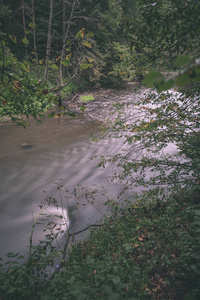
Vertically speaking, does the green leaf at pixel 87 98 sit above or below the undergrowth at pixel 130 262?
above

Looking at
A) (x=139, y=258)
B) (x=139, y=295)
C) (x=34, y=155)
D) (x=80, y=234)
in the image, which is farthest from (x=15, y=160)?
(x=139, y=295)

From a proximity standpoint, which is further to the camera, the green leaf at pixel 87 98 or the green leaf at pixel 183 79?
the green leaf at pixel 87 98

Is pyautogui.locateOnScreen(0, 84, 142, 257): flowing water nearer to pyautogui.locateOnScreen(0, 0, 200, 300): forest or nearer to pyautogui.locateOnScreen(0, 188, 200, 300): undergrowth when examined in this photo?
Answer: pyautogui.locateOnScreen(0, 0, 200, 300): forest

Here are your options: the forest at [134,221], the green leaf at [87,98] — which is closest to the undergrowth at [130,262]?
the forest at [134,221]

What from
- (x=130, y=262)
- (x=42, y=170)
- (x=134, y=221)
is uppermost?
(x=42, y=170)

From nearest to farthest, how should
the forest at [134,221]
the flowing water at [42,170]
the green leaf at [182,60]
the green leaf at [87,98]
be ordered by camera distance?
the green leaf at [182,60] → the forest at [134,221] → the flowing water at [42,170] → the green leaf at [87,98]

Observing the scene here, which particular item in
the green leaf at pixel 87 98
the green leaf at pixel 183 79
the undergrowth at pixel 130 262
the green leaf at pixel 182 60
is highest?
the green leaf at pixel 87 98

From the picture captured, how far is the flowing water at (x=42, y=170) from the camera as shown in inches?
238

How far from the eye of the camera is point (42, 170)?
29.7 feet

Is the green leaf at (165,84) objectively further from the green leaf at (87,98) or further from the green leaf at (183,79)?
the green leaf at (87,98)

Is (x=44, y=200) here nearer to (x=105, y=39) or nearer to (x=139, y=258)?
(x=139, y=258)

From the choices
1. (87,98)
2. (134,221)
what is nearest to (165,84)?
(134,221)

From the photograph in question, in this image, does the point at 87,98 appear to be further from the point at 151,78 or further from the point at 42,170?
the point at 151,78

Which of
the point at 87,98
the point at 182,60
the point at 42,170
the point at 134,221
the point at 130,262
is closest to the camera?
the point at 182,60
